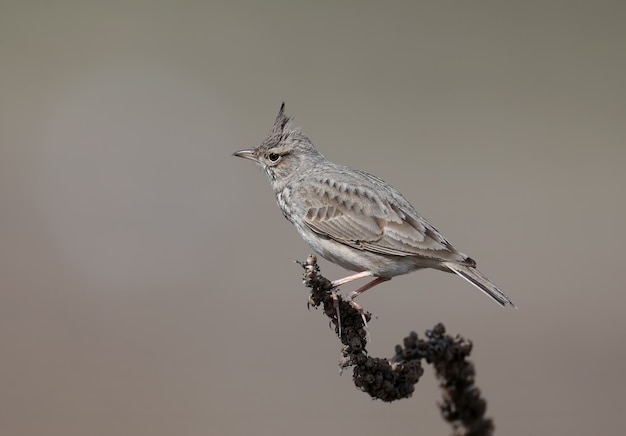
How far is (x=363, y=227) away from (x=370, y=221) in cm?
7

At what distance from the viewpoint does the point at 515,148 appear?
16766mm

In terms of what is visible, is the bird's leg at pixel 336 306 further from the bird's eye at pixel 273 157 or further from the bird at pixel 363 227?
the bird's eye at pixel 273 157

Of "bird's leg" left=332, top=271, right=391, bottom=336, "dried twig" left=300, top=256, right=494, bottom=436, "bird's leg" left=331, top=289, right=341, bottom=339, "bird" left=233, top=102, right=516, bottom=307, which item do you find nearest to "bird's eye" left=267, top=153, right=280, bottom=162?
"bird" left=233, top=102, right=516, bottom=307

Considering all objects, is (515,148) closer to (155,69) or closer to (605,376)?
(605,376)

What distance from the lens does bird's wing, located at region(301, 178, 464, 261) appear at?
5.14 metres

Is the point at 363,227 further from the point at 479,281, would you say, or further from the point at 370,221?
the point at 479,281

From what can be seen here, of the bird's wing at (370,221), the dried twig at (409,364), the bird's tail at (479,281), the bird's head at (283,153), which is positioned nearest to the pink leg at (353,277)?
the bird's wing at (370,221)

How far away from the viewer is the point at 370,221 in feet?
17.7

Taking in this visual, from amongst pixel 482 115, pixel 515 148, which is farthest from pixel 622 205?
pixel 482 115

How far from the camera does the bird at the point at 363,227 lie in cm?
505

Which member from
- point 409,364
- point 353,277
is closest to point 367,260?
point 353,277

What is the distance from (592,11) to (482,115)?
191 inches

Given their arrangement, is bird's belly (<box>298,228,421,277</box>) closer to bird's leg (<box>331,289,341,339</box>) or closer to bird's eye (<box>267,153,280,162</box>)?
bird's eye (<box>267,153,280,162</box>)

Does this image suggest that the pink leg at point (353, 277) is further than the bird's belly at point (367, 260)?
No
